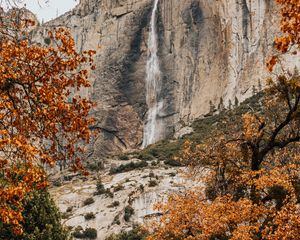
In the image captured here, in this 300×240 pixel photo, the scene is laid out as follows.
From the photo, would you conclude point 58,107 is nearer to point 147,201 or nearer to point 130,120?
point 147,201

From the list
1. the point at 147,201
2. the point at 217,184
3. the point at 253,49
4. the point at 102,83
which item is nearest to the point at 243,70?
the point at 253,49

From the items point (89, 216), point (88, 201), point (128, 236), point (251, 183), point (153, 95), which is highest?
point (153, 95)

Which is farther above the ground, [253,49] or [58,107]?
[253,49]

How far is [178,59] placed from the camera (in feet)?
295

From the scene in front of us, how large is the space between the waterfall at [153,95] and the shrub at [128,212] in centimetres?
3983

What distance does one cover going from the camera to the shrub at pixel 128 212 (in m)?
46.4

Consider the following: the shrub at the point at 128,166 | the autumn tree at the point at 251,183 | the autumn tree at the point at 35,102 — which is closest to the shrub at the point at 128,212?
the shrub at the point at 128,166

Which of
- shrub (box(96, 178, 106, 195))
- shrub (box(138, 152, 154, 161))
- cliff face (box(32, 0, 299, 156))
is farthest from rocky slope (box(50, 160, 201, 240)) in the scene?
cliff face (box(32, 0, 299, 156))

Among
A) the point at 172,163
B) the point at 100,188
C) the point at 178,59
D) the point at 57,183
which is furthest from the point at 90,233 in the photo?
the point at 178,59

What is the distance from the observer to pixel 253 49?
255 feet

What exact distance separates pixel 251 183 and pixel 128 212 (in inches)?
1269

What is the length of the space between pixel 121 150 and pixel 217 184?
71182 mm

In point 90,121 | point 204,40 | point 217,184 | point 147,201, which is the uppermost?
point 204,40

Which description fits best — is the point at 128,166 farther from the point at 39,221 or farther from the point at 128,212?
the point at 39,221
